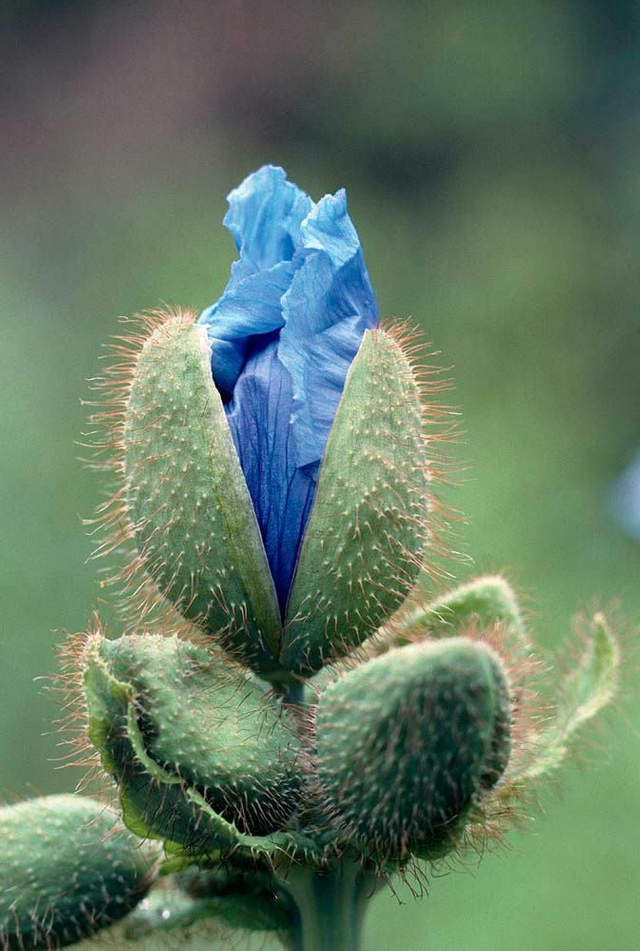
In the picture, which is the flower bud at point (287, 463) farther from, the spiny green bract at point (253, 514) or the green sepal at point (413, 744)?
the green sepal at point (413, 744)

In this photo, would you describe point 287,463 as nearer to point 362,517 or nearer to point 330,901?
point 362,517

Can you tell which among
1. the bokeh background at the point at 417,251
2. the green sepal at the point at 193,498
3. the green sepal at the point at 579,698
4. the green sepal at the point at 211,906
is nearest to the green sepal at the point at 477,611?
the green sepal at the point at 579,698

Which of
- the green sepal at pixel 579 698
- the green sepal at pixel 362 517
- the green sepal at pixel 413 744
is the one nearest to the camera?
the green sepal at pixel 413 744

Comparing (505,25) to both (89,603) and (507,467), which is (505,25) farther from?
(89,603)

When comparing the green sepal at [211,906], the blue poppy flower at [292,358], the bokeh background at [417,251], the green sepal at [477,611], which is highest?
the bokeh background at [417,251]

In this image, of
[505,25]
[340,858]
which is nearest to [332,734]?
[340,858]

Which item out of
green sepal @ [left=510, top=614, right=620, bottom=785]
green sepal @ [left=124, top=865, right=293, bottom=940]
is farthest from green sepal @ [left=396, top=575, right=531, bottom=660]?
green sepal @ [left=124, top=865, right=293, bottom=940]

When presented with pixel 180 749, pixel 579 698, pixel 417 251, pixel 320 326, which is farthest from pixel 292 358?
pixel 417 251
